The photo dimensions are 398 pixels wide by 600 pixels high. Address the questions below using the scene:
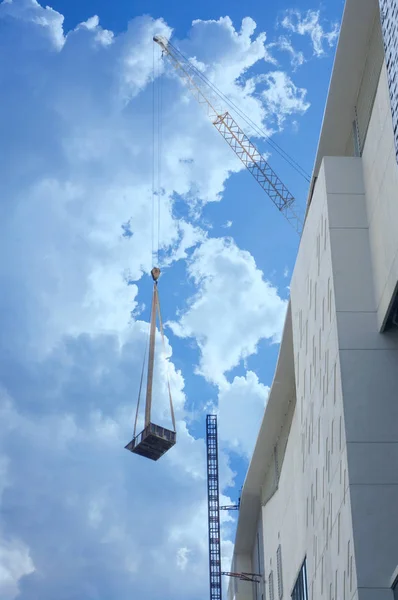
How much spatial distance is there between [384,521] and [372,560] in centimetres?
133

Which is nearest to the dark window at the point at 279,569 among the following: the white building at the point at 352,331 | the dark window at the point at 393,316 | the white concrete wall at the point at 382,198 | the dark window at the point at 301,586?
the dark window at the point at 301,586

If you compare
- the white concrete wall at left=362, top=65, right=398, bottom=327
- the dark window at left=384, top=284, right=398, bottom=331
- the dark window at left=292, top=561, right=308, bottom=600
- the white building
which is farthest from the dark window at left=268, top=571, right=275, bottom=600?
the white concrete wall at left=362, top=65, right=398, bottom=327

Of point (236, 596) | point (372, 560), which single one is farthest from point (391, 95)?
point (236, 596)

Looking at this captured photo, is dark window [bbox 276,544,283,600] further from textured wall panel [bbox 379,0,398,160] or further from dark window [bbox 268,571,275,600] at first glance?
textured wall panel [bbox 379,0,398,160]

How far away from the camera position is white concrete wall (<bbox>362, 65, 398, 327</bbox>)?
34.4 m

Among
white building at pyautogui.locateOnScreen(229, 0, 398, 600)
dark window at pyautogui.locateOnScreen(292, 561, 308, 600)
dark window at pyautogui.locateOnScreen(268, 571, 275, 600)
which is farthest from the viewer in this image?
dark window at pyautogui.locateOnScreen(268, 571, 275, 600)

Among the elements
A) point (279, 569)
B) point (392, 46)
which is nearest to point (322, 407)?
point (392, 46)

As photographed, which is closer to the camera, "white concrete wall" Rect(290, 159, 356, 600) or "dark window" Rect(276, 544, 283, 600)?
"white concrete wall" Rect(290, 159, 356, 600)

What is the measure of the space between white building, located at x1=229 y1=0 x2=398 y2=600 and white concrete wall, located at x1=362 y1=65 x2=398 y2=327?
0.15 feet

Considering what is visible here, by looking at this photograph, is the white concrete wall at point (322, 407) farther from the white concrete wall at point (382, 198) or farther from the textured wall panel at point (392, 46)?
the textured wall panel at point (392, 46)

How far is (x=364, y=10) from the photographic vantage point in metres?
37.6

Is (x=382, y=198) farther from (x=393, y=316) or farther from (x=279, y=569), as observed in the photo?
(x=279, y=569)

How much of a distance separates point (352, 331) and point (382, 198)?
16.1ft

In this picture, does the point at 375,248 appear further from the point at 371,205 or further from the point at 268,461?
the point at 268,461
